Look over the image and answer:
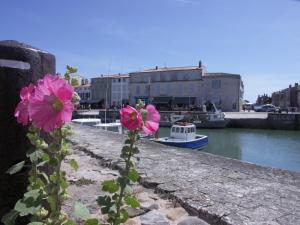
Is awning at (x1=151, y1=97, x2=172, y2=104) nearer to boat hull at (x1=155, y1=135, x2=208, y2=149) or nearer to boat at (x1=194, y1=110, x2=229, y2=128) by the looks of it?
boat at (x1=194, y1=110, x2=229, y2=128)

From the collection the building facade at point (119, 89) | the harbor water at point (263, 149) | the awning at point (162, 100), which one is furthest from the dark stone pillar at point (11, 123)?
the building facade at point (119, 89)

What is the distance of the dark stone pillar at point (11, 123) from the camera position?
6.74 feet

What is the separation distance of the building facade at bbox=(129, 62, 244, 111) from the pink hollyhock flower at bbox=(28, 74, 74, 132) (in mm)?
66503

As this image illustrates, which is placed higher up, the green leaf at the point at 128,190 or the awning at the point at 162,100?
the awning at the point at 162,100

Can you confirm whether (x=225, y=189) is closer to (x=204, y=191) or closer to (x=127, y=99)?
(x=204, y=191)

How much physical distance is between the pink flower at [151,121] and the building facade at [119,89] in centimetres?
8047

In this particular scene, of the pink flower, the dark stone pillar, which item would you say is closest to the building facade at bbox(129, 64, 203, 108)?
the dark stone pillar

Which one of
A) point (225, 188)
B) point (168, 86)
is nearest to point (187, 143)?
point (225, 188)

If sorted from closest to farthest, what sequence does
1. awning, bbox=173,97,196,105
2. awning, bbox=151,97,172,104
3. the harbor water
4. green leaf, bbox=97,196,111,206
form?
green leaf, bbox=97,196,111,206 → the harbor water → awning, bbox=173,97,196,105 → awning, bbox=151,97,172,104

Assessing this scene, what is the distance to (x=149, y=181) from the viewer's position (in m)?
4.12

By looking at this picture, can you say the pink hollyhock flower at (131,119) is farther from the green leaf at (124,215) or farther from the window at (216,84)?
the window at (216,84)

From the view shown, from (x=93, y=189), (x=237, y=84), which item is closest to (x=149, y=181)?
(x=93, y=189)

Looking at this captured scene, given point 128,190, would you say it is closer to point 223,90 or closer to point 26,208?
point 26,208

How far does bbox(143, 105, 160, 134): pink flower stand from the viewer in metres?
1.56
